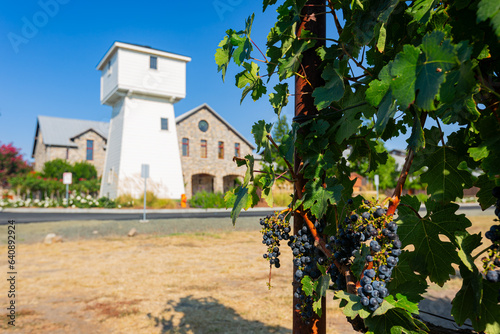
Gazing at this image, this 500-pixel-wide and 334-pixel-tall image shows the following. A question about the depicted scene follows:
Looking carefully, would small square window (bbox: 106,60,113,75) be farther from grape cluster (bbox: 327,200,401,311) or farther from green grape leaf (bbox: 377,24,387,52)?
grape cluster (bbox: 327,200,401,311)

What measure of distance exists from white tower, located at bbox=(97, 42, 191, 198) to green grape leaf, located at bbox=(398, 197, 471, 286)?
86.0 feet

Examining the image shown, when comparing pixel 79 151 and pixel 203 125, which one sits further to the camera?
pixel 79 151

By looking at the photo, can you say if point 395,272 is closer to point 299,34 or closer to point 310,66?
point 310,66

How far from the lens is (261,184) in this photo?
1.46 metres

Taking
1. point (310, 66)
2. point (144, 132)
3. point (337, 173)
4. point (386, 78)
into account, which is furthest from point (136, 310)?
point (144, 132)

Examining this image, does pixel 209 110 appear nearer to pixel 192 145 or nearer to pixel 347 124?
pixel 192 145

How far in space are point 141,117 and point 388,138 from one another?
27646 millimetres

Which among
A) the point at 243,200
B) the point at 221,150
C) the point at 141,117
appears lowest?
the point at 243,200

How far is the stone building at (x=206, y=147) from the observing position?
1266 inches

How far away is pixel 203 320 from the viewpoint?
13.3ft

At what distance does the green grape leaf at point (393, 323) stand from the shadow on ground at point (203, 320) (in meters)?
2.92

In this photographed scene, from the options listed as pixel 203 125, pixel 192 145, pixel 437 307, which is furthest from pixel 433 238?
pixel 203 125

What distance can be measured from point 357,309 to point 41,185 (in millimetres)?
29985

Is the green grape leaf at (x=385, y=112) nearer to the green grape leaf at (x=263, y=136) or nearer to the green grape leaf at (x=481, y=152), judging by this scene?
the green grape leaf at (x=481, y=152)
